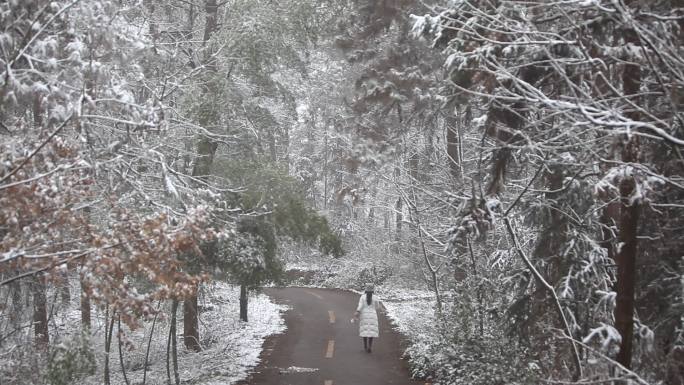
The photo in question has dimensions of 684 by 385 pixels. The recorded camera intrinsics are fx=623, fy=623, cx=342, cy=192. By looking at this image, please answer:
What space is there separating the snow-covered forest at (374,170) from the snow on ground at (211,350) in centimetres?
14

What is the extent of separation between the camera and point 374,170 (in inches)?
488

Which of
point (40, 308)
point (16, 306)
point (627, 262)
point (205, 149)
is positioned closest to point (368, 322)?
point (205, 149)

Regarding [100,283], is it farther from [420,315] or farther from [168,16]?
[420,315]

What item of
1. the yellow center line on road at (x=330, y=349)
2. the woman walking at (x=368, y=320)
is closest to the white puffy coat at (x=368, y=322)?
the woman walking at (x=368, y=320)

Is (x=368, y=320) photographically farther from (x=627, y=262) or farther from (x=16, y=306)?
(x=627, y=262)

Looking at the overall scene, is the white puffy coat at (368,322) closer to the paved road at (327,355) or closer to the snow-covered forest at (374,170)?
the paved road at (327,355)

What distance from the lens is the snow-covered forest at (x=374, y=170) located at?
221 inches

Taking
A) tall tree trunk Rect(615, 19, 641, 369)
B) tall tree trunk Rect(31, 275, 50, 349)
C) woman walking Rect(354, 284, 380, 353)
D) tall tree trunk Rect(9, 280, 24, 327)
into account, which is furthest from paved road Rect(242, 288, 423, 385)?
tall tree trunk Rect(615, 19, 641, 369)

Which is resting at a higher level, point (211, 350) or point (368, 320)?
point (368, 320)

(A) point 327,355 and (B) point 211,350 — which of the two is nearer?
(A) point 327,355

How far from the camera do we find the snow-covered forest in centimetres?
560

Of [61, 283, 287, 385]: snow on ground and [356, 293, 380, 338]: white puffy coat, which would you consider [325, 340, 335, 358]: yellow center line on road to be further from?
[61, 283, 287, 385]: snow on ground

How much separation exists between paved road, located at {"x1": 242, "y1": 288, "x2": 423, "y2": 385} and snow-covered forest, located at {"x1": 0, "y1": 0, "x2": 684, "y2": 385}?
0.71m

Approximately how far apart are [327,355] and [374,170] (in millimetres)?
5617
